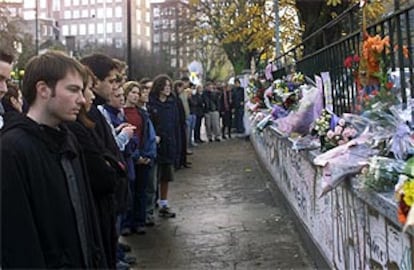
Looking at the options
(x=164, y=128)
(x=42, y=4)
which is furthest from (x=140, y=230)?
(x=42, y=4)

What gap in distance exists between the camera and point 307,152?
6.18 meters

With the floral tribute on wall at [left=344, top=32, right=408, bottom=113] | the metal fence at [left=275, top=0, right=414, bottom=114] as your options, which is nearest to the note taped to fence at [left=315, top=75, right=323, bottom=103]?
the metal fence at [left=275, top=0, right=414, bottom=114]

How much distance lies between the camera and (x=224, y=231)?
7.55 metres

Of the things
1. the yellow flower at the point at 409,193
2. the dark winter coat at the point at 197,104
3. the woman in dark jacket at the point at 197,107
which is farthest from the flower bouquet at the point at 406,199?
the woman in dark jacket at the point at 197,107

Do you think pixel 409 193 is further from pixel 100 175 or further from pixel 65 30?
pixel 65 30

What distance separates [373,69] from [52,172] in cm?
274

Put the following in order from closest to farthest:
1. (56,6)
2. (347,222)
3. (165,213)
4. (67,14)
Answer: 1. (347,222)
2. (165,213)
3. (56,6)
4. (67,14)

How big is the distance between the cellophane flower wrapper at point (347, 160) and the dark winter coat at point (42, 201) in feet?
6.04

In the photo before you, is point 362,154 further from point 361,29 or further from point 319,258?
point 319,258

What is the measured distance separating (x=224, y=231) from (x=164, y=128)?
1.82m

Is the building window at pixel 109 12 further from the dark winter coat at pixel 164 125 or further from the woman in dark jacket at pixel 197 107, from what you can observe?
the dark winter coat at pixel 164 125

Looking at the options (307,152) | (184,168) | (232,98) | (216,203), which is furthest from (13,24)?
(307,152)

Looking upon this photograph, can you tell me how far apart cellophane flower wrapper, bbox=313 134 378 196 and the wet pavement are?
1890mm

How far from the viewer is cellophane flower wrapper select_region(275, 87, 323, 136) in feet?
21.6
